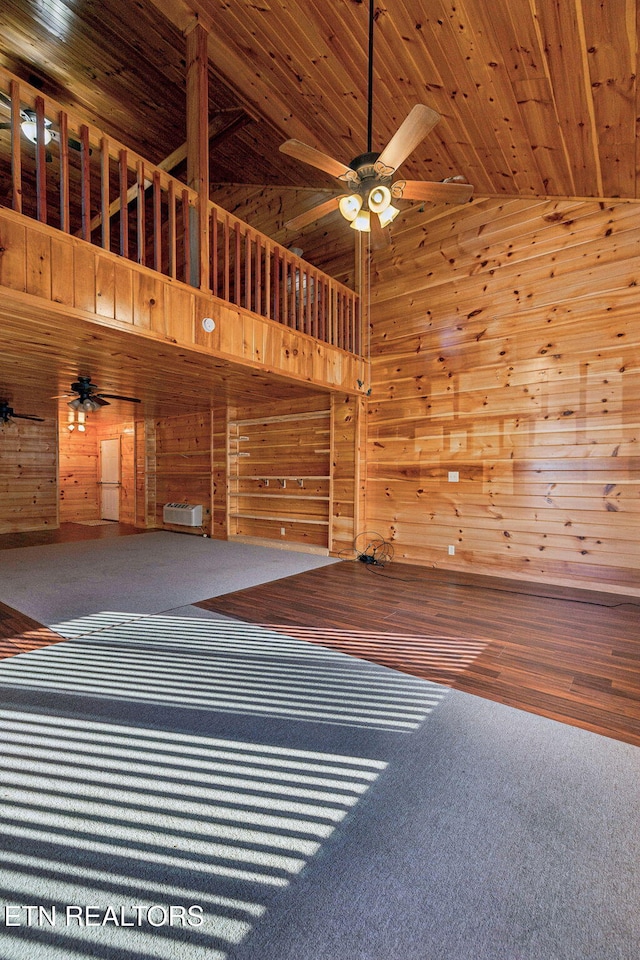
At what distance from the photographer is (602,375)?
4.02 meters

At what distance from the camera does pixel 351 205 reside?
278 cm

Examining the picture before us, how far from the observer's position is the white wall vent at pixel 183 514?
25.1 feet

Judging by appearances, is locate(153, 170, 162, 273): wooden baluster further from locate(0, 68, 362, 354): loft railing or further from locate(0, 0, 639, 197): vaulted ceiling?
A: locate(0, 0, 639, 197): vaulted ceiling

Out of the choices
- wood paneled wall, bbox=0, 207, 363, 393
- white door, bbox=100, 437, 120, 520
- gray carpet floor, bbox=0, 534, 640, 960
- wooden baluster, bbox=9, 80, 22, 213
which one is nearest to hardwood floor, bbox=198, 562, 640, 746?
gray carpet floor, bbox=0, 534, 640, 960

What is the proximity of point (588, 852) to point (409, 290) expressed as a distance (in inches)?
205

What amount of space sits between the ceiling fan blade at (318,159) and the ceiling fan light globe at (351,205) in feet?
0.30

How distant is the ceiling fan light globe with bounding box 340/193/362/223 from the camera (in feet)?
9.04

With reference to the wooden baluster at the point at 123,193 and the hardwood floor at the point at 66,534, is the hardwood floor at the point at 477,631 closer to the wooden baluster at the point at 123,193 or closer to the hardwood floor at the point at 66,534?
the wooden baluster at the point at 123,193

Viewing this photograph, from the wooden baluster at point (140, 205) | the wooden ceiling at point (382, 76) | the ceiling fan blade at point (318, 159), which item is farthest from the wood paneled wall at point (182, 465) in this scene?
the ceiling fan blade at point (318, 159)

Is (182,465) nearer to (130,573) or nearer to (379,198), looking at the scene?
(130,573)

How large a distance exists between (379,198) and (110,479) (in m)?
9.42

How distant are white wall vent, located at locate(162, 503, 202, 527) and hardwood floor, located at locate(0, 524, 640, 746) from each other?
3.56 metres

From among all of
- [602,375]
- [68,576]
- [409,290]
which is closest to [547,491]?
[602,375]

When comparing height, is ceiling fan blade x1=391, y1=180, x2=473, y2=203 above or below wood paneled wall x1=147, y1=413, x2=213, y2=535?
above
